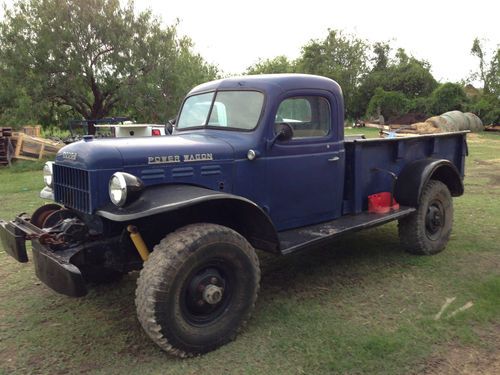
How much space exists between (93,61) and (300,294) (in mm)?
15577

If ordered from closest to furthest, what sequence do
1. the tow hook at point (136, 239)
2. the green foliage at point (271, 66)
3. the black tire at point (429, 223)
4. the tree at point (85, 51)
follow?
the tow hook at point (136, 239), the black tire at point (429, 223), the tree at point (85, 51), the green foliage at point (271, 66)

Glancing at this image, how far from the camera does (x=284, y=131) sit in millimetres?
3709

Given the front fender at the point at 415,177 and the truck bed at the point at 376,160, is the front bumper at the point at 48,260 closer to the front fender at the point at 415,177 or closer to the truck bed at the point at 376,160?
the truck bed at the point at 376,160

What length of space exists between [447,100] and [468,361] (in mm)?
30554

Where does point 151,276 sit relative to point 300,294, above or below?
above

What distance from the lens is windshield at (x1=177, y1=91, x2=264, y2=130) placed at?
152 inches

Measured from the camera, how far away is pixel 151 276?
2.82 meters

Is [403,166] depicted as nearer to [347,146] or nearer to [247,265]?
[347,146]

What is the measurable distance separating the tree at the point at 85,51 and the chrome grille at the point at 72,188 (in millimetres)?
14047

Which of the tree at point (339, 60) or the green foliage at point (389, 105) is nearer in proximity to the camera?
the green foliage at point (389, 105)

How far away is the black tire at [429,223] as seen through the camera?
4.81m

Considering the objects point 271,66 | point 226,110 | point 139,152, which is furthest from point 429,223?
point 271,66

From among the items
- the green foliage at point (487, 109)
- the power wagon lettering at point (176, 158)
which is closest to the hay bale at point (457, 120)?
the green foliage at point (487, 109)

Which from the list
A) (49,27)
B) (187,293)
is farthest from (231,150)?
(49,27)
